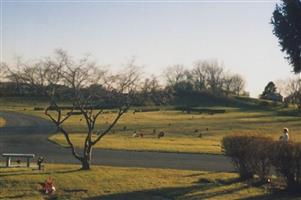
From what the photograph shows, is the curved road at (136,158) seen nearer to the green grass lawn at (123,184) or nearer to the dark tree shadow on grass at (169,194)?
the green grass lawn at (123,184)

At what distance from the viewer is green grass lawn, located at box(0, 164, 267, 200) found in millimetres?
22203

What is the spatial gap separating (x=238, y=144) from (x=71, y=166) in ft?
25.9

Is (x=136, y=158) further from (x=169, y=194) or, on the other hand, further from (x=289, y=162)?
(x=289, y=162)

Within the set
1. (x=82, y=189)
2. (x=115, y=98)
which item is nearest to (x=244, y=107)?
(x=115, y=98)

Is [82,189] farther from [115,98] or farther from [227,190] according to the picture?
[115,98]

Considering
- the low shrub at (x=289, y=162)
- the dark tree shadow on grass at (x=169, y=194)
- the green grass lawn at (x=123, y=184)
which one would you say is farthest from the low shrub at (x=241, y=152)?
the low shrub at (x=289, y=162)

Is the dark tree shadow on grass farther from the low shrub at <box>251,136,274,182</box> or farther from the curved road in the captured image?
the curved road

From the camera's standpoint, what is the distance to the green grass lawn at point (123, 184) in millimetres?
22203

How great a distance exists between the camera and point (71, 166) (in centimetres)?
2938

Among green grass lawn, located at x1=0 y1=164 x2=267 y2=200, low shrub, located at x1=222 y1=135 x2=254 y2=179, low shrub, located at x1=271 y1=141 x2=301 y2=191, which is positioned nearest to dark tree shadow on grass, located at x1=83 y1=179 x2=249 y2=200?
green grass lawn, located at x1=0 y1=164 x2=267 y2=200

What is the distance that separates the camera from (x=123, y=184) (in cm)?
2412

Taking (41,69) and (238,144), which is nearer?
(238,144)

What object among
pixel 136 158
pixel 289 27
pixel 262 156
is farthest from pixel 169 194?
pixel 136 158

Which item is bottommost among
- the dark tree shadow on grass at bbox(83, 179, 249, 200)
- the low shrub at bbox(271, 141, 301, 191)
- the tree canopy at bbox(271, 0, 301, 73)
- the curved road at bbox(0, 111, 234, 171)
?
the dark tree shadow on grass at bbox(83, 179, 249, 200)
